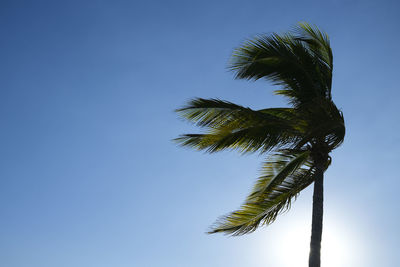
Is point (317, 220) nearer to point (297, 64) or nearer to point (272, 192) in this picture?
point (272, 192)

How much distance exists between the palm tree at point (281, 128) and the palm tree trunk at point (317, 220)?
20 millimetres

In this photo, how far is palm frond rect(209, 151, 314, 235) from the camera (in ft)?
24.3

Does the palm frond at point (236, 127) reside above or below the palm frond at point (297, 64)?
below

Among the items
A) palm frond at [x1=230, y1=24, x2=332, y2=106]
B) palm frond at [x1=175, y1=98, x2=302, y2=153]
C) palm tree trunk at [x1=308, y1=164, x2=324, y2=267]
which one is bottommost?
palm tree trunk at [x1=308, y1=164, x2=324, y2=267]

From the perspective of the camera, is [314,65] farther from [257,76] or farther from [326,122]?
[326,122]

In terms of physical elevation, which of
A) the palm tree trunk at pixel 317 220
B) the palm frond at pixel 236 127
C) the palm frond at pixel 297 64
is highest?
the palm frond at pixel 297 64

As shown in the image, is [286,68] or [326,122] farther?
[286,68]

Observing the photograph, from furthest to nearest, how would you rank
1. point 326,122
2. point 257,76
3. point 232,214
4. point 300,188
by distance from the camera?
point 257,76 < point 300,188 < point 232,214 < point 326,122

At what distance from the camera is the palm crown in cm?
745

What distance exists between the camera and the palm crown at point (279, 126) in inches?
293

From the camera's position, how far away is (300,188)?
315 inches

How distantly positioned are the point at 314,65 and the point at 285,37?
102 cm

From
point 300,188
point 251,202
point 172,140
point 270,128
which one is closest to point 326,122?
point 270,128

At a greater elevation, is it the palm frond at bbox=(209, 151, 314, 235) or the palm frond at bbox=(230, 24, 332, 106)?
the palm frond at bbox=(230, 24, 332, 106)
